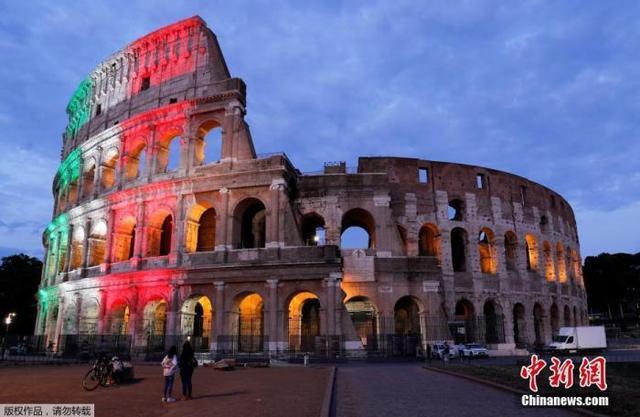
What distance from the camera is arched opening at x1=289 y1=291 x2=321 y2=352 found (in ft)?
82.9

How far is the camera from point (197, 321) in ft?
97.8

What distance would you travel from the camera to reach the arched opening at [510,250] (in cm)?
3469

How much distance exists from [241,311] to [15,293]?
94.8 feet

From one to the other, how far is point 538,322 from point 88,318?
31861mm

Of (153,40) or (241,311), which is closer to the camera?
(241,311)

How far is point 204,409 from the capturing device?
912 cm

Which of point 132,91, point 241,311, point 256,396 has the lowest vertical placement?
point 256,396

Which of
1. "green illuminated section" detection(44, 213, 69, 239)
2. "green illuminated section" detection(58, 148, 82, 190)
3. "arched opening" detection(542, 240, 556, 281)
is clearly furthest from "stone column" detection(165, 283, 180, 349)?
"arched opening" detection(542, 240, 556, 281)

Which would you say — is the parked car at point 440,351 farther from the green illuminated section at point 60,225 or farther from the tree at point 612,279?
the tree at point 612,279

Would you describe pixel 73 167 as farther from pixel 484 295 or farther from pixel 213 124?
pixel 484 295

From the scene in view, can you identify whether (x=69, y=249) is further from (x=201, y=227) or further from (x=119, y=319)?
(x=201, y=227)

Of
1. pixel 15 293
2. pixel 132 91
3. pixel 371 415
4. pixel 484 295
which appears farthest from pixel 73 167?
pixel 371 415

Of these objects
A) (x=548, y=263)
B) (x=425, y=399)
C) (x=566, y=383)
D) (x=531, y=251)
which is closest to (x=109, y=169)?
(x=425, y=399)

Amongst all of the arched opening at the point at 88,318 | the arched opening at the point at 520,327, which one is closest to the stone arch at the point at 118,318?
the arched opening at the point at 88,318
